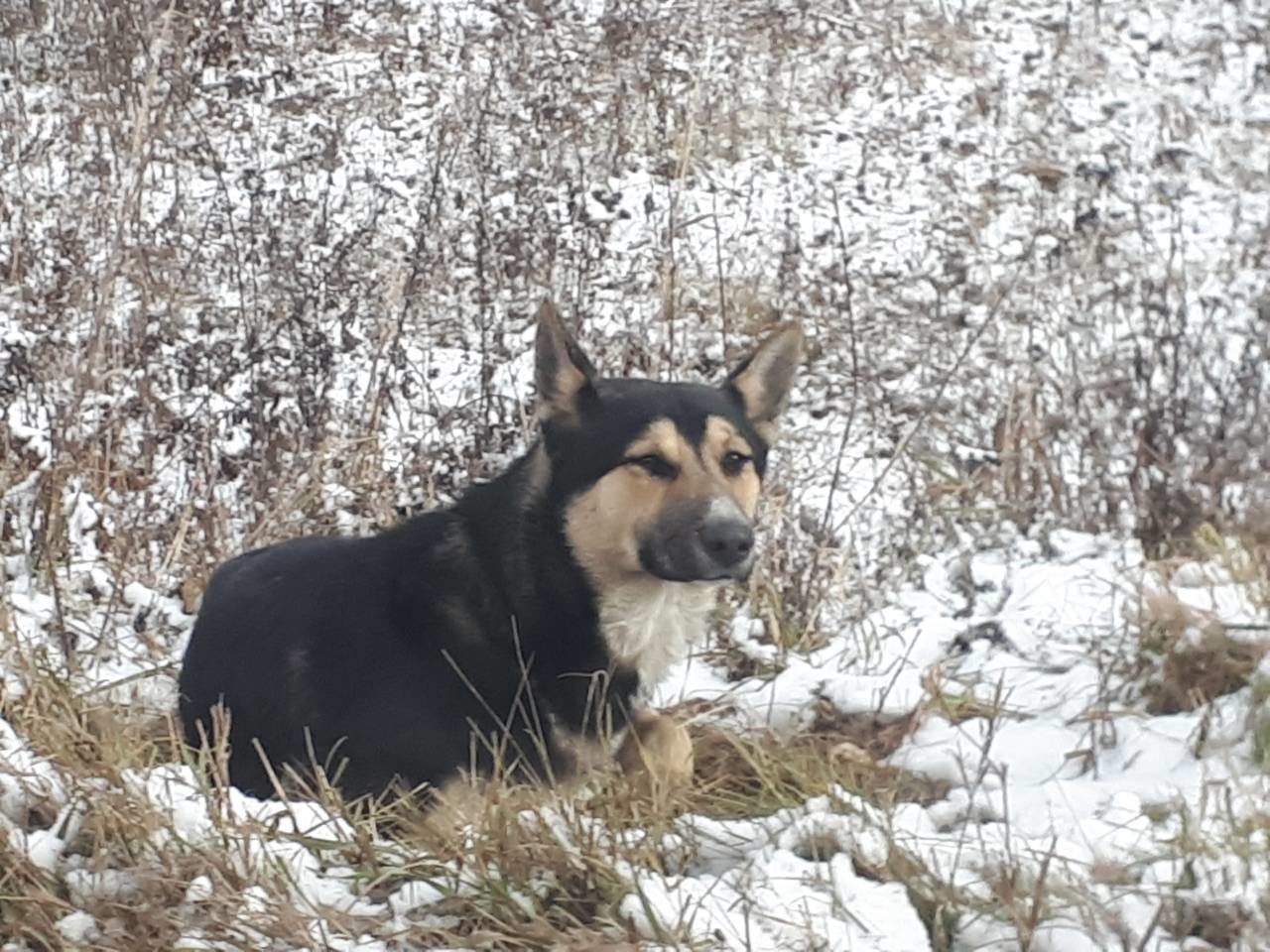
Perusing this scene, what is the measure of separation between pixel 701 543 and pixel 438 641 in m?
0.71

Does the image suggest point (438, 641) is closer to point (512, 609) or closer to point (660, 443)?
point (512, 609)

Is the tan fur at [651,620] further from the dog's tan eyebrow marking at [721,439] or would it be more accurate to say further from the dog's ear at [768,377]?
the dog's ear at [768,377]

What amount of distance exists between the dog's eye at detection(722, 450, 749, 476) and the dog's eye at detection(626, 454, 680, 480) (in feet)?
0.60

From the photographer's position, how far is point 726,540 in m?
3.81

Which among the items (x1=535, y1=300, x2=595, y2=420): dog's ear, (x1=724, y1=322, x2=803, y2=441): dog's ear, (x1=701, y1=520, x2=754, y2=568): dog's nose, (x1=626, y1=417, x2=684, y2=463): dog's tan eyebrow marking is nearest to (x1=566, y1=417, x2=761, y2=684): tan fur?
(x1=626, y1=417, x2=684, y2=463): dog's tan eyebrow marking

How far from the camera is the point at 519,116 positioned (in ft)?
31.8

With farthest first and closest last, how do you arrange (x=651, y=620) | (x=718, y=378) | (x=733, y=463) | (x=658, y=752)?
(x=718, y=378), (x=733, y=463), (x=651, y=620), (x=658, y=752)

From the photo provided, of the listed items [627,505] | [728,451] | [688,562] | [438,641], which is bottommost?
[438,641]

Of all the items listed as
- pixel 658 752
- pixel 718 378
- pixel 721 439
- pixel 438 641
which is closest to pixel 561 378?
pixel 721 439

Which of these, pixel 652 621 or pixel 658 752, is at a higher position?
pixel 652 621

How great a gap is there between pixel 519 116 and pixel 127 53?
2.42m

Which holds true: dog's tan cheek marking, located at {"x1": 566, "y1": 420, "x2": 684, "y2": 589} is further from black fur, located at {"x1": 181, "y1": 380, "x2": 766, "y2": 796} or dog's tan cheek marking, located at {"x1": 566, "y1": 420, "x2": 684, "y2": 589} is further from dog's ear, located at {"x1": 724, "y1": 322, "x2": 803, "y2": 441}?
dog's ear, located at {"x1": 724, "y1": 322, "x2": 803, "y2": 441}

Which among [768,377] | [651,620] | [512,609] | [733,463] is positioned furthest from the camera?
[768,377]

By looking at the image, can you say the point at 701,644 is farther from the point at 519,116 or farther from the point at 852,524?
the point at 519,116
